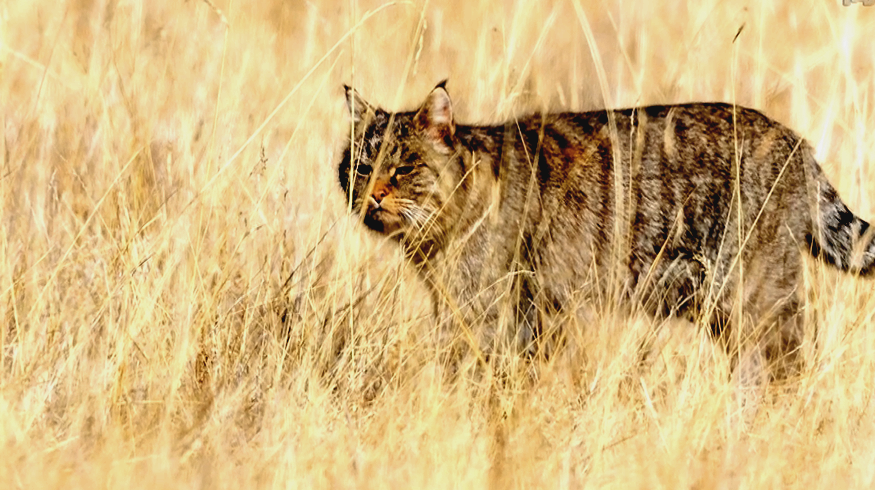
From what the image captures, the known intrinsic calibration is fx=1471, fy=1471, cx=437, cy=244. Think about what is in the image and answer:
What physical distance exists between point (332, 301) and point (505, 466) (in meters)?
1.11

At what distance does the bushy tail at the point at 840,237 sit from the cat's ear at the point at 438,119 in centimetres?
134

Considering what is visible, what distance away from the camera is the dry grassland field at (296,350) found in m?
3.75

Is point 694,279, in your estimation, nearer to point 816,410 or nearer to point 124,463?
point 816,410

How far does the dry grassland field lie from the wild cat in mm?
143

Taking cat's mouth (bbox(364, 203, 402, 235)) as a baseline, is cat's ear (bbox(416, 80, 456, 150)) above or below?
above

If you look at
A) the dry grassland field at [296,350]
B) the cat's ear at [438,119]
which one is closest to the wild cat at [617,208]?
the cat's ear at [438,119]

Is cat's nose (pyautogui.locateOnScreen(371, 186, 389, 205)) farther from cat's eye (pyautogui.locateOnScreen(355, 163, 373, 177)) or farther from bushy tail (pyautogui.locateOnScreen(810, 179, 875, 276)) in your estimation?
bushy tail (pyautogui.locateOnScreen(810, 179, 875, 276))

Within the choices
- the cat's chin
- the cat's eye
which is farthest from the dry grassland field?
the cat's eye

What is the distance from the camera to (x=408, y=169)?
5203mm

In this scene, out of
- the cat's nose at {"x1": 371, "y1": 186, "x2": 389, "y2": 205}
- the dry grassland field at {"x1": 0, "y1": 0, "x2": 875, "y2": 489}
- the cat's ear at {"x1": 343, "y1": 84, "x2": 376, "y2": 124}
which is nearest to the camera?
the dry grassland field at {"x1": 0, "y1": 0, "x2": 875, "y2": 489}

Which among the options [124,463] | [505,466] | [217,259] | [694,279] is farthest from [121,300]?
[694,279]

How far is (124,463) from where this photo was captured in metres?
3.62

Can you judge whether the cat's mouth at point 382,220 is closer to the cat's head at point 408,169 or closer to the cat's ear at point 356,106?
the cat's head at point 408,169

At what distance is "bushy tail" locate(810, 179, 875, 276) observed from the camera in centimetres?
515
